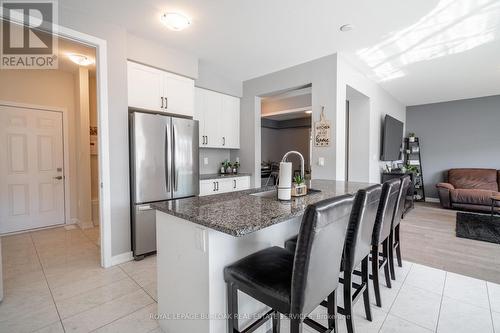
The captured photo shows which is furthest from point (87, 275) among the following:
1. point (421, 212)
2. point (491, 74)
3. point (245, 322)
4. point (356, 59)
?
point (491, 74)

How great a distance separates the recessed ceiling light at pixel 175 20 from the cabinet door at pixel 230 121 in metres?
1.80

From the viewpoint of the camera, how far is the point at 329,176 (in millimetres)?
3367

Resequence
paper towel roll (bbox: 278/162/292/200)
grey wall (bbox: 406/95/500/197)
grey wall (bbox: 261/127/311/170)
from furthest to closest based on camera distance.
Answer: grey wall (bbox: 261/127/311/170)
grey wall (bbox: 406/95/500/197)
paper towel roll (bbox: 278/162/292/200)

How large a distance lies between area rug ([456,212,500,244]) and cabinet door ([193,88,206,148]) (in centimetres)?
442

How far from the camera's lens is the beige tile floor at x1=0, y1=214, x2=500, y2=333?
1720 mm

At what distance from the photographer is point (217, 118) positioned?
4.21m

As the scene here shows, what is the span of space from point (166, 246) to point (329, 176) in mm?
2522

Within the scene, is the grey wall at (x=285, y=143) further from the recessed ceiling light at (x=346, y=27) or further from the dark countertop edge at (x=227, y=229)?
the dark countertop edge at (x=227, y=229)

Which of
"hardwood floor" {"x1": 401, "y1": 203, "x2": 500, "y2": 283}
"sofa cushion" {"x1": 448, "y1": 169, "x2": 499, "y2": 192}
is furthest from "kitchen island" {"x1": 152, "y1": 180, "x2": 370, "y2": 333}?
"sofa cushion" {"x1": 448, "y1": 169, "x2": 499, "y2": 192}

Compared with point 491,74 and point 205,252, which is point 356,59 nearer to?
A: point 491,74

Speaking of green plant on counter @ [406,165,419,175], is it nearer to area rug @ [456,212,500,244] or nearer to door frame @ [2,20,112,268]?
area rug @ [456,212,500,244]

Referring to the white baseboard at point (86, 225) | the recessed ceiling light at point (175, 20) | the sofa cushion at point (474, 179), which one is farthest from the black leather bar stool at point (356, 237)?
the sofa cushion at point (474, 179)

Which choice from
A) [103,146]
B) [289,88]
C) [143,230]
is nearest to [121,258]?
[143,230]

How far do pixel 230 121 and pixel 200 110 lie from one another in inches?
27.1
